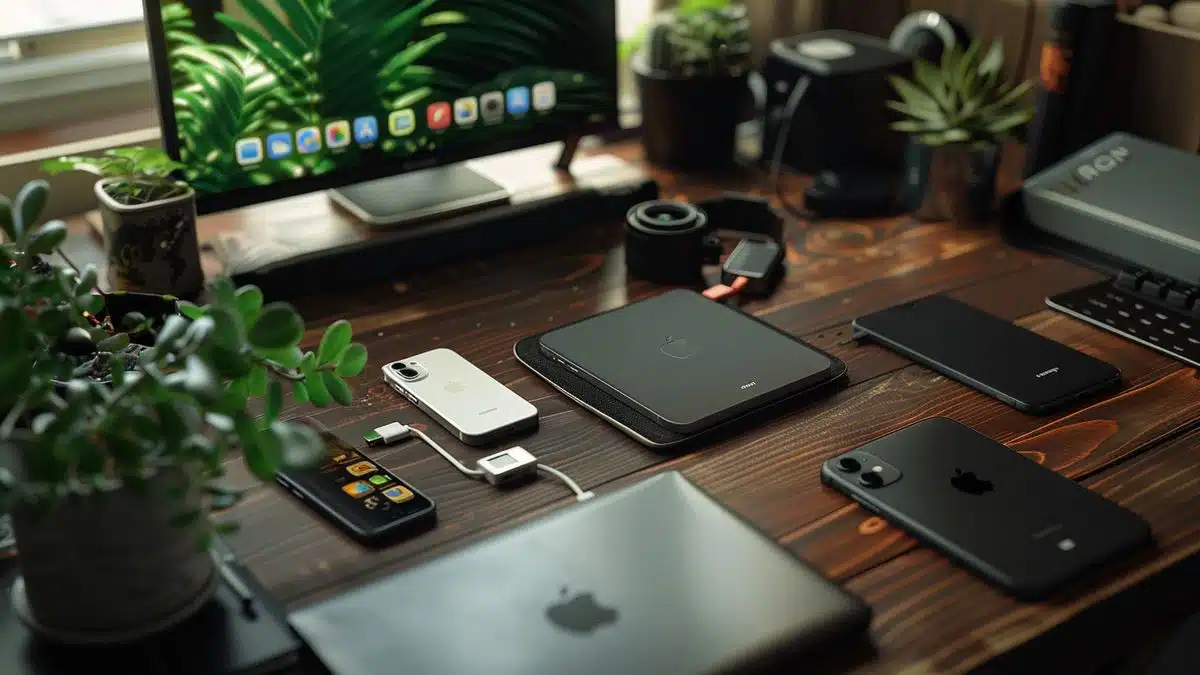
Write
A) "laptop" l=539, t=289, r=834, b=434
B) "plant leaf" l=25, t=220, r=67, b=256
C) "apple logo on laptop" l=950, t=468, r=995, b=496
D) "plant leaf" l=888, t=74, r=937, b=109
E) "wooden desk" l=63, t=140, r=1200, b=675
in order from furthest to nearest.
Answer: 1. "plant leaf" l=888, t=74, r=937, b=109
2. "laptop" l=539, t=289, r=834, b=434
3. "apple logo on laptop" l=950, t=468, r=995, b=496
4. "wooden desk" l=63, t=140, r=1200, b=675
5. "plant leaf" l=25, t=220, r=67, b=256

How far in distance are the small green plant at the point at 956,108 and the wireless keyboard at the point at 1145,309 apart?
26 centimetres

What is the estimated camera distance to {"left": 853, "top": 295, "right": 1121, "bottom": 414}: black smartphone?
1.23 metres

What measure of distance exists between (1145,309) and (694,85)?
2.14 ft

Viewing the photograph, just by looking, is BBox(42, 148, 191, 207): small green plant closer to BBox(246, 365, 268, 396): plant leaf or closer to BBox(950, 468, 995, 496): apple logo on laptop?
BBox(246, 365, 268, 396): plant leaf

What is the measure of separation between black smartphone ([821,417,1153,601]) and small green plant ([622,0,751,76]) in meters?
0.75

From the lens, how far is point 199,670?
843mm

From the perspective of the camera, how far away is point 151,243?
131 cm

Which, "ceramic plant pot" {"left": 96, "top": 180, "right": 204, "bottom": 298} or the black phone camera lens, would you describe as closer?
the black phone camera lens

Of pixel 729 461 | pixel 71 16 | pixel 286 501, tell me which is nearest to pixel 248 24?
pixel 71 16

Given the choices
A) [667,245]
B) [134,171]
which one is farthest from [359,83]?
[667,245]

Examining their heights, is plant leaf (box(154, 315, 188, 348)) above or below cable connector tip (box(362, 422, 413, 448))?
above

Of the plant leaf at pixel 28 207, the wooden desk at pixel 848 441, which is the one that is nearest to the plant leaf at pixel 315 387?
the wooden desk at pixel 848 441

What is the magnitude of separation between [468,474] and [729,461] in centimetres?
23

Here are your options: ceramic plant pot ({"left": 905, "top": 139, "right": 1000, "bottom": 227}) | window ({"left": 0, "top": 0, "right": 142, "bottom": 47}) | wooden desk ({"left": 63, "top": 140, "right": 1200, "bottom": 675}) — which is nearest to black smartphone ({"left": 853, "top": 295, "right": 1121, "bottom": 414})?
wooden desk ({"left": 63, "top": 140, "right": 1200, "bottom": 675})
